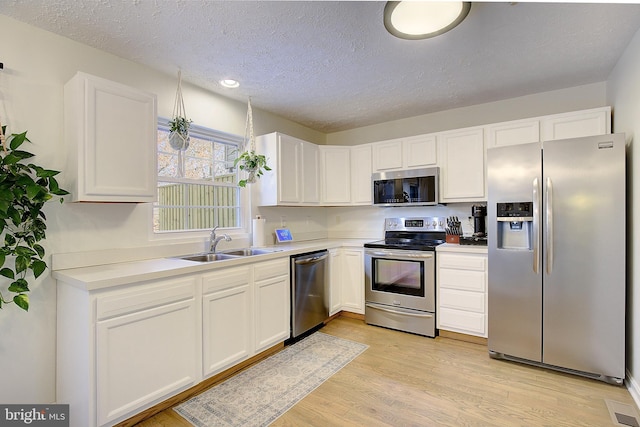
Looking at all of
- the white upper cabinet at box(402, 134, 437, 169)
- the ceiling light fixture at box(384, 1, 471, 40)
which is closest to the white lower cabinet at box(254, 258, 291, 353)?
the white upper cabinet at box(402, 134, 437, 169)

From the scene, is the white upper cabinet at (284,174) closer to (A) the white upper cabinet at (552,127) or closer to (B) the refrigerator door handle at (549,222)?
(A) the white upper cabinet at (552,127)

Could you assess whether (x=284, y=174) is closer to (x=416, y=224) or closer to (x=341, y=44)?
(x=341, y=44)

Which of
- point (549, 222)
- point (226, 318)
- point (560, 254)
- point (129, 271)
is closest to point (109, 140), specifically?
point (129, 271)

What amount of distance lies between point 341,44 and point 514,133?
1963 mm

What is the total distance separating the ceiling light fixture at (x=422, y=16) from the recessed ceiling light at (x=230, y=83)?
151cm

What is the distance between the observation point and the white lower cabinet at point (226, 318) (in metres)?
2.21

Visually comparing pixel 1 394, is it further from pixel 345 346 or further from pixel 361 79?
pixel 361 79

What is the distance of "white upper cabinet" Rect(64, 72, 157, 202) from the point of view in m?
1.92

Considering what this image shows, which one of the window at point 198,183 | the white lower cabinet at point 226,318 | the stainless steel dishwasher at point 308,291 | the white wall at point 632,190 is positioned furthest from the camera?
the stainless steel dishwasher at point 308,291

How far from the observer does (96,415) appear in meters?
1.67

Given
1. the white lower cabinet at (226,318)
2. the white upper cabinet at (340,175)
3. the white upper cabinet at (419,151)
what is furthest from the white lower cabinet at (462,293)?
the white lower cabinet at (226,318)

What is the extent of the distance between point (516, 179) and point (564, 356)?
1.41 meters

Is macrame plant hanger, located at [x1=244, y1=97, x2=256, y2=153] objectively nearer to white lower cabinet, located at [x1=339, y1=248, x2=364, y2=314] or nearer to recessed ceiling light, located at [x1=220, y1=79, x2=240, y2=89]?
recessed ceiling light, located at [x1=220, y1=79, x2=240, y2=89]

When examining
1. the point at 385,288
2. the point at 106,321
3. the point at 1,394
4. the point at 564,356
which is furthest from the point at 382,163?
the point at 1,394
